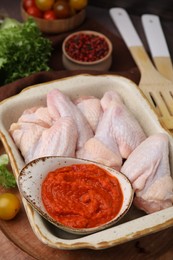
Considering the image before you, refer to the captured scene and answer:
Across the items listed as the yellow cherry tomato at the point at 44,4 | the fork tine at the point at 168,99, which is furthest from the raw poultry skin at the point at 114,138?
the yellow cherry tomato at the point at 44,4

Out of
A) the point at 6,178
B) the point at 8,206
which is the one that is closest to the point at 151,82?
the point at 6,178

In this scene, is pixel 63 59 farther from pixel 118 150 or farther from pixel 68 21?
pixel 118 150

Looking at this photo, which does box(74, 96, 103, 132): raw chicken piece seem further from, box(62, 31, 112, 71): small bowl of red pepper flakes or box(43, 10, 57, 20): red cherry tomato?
box(43, 10, 57, 20): red cherry tomato

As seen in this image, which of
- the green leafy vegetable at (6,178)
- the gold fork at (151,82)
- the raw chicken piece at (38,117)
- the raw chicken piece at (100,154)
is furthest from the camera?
the gold fork at (151,82)

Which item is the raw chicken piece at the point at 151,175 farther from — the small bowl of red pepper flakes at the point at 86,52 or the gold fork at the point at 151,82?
the small bowl of red pepper flakes at the point at 86,52

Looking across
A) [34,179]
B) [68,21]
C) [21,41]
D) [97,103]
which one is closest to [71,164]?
[34,179]

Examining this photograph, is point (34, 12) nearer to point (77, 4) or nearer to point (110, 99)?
point (77, 4)

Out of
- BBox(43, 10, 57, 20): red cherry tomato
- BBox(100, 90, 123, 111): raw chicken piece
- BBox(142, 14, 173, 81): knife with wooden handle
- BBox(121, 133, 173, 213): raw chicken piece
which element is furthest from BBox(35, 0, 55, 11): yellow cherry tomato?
BBox(121, 133, 173, 213): raw chicken piece
